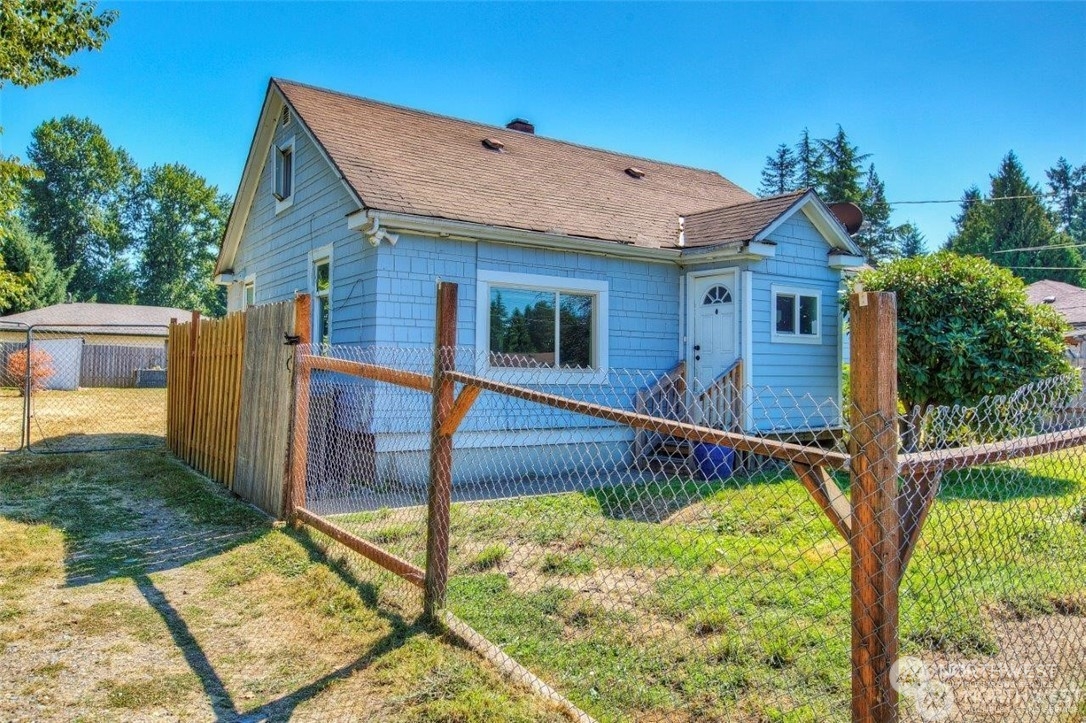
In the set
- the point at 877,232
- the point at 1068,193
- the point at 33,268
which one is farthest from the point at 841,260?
the point at 1068,193

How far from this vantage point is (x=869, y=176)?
1959 inches

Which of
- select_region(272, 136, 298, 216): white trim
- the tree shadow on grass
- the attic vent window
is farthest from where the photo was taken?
the attic vent window

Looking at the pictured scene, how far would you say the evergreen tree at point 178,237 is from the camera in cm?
4984

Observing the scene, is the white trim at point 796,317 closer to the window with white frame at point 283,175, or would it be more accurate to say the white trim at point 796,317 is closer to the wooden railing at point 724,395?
the wooden railing at point 724,395

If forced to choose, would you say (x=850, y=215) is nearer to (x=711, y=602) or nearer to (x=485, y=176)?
(x=485, y=176)

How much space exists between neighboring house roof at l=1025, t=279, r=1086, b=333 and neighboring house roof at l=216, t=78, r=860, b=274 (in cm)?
1424

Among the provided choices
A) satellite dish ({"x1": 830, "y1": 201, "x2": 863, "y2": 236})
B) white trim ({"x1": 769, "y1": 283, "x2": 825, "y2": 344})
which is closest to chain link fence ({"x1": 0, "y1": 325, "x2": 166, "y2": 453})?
white trim ({"x1": 769, "y1": 283, "x2": 825, "y2": 344})

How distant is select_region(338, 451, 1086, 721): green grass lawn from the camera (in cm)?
321

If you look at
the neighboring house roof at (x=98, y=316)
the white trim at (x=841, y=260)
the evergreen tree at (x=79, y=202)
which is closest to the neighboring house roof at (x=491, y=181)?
the white trim at (x=841, y=260)

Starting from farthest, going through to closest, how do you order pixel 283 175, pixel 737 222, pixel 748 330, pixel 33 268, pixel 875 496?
1. pixel 33 268
2. pixel 283 175
3. pixel 737 222
4. pixel 748 330
5. pixel 875 496

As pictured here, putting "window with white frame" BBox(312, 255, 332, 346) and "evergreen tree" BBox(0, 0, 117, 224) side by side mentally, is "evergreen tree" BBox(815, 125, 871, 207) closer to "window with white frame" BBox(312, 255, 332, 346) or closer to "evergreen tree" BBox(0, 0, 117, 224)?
"window with white frame" BBox(312, 255, 332, 346)

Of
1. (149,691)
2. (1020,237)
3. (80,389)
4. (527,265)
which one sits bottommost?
(149,691)

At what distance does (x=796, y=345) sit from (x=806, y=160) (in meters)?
41.3

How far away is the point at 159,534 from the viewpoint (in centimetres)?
595
